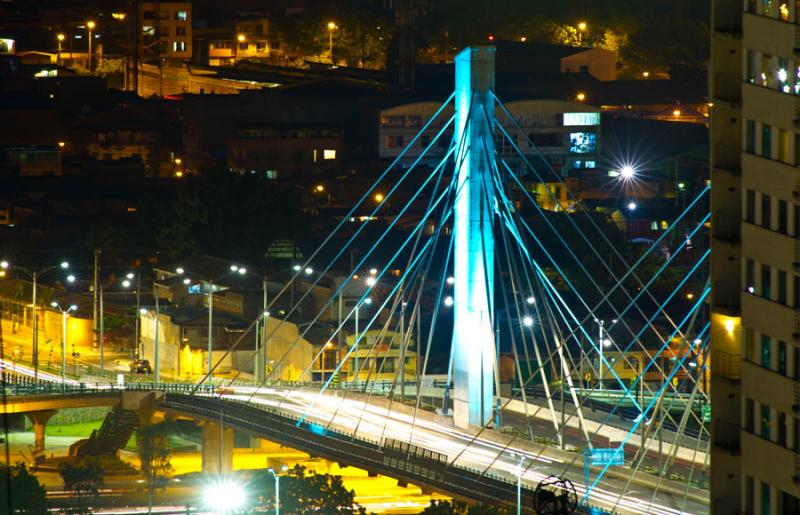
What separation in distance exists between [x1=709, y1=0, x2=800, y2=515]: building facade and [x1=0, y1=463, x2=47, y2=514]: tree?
21337 millimetres

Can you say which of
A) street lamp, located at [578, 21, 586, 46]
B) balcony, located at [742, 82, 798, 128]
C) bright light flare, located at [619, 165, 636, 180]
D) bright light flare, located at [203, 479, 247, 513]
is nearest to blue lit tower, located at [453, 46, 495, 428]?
bright light flare, located at [203, 479, 247, 513]

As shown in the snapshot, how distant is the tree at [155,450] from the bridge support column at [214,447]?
0.89 meters

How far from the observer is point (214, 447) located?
166ft

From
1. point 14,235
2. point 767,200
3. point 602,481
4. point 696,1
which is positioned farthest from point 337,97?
point 767,200

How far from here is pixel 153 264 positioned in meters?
76.5

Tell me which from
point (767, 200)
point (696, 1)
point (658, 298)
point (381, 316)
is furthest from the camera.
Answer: point (696, 1)

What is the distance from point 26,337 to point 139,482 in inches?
711

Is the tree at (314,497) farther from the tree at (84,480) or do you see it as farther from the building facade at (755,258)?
the building facade at (755,258)

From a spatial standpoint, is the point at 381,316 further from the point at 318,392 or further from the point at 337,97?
the point at 337,97

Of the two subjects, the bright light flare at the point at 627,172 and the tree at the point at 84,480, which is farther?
the bright light flare at the point at 627,172

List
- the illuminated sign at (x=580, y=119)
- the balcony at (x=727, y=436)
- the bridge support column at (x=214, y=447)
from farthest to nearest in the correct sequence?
the illuminated sign at (x=580, y=119) < the bridge support column at (x=214, y=447) < the balcony at (x=727, y=436)

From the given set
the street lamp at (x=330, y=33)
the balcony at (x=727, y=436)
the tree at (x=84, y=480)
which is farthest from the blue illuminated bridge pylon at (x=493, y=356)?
the street lamp at (x=330, y=33)

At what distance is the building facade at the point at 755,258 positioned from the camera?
19766mm

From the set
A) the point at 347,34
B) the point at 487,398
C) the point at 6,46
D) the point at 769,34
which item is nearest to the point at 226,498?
the point at 487,398
